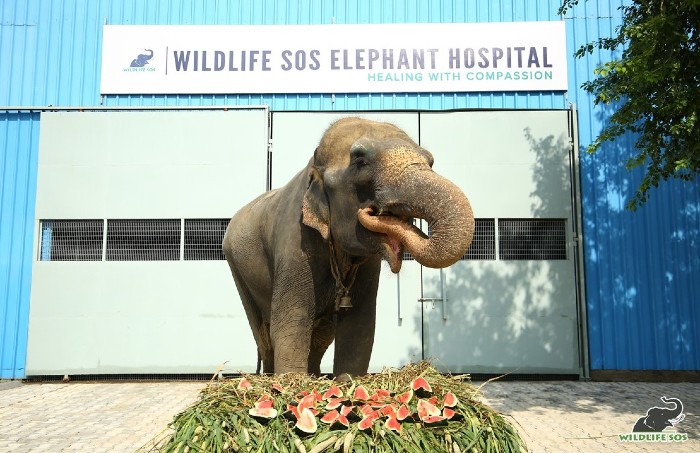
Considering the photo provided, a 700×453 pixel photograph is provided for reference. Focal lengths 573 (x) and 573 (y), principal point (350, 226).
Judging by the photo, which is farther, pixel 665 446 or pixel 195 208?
pixel 195 208

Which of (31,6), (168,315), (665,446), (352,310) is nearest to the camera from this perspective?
(352,310)

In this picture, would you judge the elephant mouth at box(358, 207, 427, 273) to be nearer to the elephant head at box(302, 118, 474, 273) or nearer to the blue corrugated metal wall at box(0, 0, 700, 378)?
the elephant head at box(302, 118, 474, 273)

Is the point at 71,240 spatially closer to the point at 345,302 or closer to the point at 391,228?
the point at 345,302

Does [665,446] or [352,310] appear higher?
[352,310]

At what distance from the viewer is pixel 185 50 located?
1195cm

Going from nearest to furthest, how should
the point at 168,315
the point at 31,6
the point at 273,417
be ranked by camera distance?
the point at 273,417
the point at 168,315
the point at 31,6

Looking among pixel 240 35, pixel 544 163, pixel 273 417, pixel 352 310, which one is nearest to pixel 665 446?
pixel 352 310

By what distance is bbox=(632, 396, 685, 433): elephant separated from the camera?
288 inches

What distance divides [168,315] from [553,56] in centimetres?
953

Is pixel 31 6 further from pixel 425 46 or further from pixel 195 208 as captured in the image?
pixel 425 46

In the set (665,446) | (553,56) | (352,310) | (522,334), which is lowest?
(665,446)

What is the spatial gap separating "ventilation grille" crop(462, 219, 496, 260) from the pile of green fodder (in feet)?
29.6

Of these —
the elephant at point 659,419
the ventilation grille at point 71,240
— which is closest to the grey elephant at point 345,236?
the elephant at point 659,419

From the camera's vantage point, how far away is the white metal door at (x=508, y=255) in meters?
11.5
